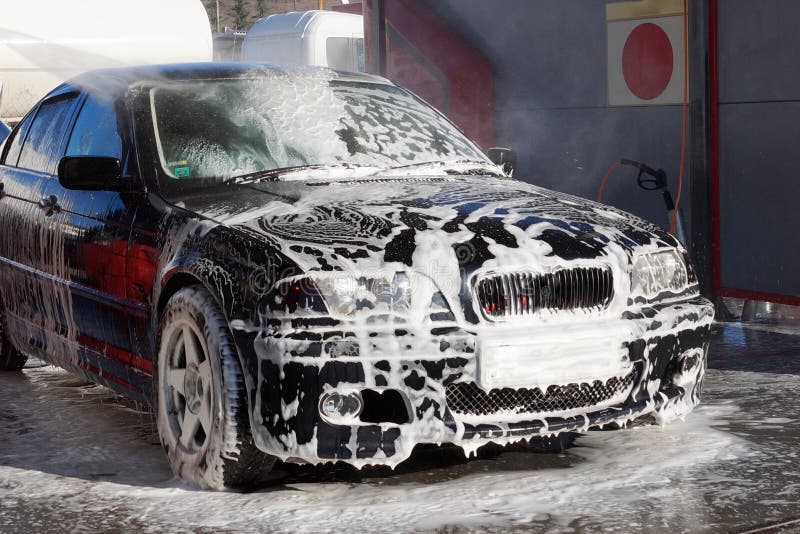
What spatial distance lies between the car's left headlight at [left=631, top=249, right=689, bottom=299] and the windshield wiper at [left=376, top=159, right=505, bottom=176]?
112 cm

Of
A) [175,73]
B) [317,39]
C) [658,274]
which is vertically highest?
[317,39]

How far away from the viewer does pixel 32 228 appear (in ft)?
20.3

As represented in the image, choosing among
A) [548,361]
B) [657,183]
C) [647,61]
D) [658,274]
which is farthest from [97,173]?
[647,61]

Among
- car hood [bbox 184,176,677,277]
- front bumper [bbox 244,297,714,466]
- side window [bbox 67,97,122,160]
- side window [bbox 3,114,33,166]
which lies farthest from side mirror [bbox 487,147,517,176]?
side window [bbox 3,114,33,166]

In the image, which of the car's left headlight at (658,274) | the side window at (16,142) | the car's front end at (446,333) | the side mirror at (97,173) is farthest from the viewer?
the side window at (16,142)

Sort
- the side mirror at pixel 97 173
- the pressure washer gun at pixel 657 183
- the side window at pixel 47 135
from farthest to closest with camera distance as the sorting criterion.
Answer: the pressure washer gun at pixel 657 183 < the side window at pixel 47 135 < the side mirror at pixel 97 173

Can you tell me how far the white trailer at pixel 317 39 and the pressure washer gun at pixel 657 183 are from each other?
11.6 meters

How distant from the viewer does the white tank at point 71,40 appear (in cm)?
1482

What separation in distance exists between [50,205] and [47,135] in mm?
608

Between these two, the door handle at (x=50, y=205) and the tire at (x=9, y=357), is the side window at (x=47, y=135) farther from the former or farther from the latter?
the tire at (x=9, y=357)

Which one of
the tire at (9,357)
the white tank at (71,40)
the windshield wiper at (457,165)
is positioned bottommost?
the tire at (9,357)

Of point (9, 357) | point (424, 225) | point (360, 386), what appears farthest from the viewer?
point (9, 357)

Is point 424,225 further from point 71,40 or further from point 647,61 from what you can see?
point 71,40

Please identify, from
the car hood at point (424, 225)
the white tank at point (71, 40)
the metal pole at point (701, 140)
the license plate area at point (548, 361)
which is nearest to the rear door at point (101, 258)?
the car hood at point (424, 225)
